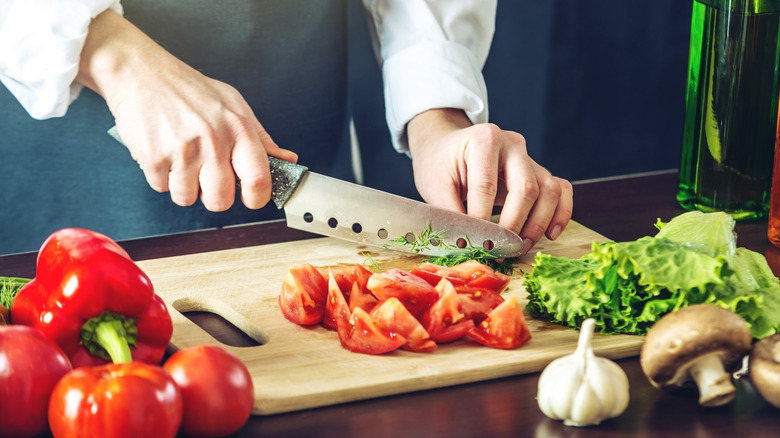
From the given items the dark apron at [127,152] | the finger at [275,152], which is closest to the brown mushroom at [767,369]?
the finger at [275,152]

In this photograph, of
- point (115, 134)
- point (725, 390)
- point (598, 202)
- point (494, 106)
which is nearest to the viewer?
point (725, 390)

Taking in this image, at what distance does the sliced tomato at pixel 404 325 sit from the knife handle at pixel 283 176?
404mm

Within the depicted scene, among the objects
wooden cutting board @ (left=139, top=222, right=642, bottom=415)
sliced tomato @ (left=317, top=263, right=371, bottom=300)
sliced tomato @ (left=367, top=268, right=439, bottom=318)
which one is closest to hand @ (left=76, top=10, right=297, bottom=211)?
wooden cutting board @ (left=139, top=222, right=642, bottom=415)

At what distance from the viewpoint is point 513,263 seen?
5.15 feet

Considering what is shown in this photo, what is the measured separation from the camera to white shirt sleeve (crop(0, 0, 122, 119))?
4.88 feet

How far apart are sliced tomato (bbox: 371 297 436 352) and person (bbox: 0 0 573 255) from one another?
0.40 m

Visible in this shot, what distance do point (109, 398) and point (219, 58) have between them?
1.30 m

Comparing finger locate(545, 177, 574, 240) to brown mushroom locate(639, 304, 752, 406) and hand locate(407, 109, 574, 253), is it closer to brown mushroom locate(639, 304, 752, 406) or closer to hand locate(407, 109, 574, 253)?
hand locate(407, 109, 574, 253)

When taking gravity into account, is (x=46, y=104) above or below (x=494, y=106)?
above

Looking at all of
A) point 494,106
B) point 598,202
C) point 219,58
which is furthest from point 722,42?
point 494,106

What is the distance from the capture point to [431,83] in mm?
1893

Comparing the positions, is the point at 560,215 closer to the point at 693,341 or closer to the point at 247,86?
the point at 693,341

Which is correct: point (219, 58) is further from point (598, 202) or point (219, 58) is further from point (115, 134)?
point (598, 202)

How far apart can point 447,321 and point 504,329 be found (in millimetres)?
81
